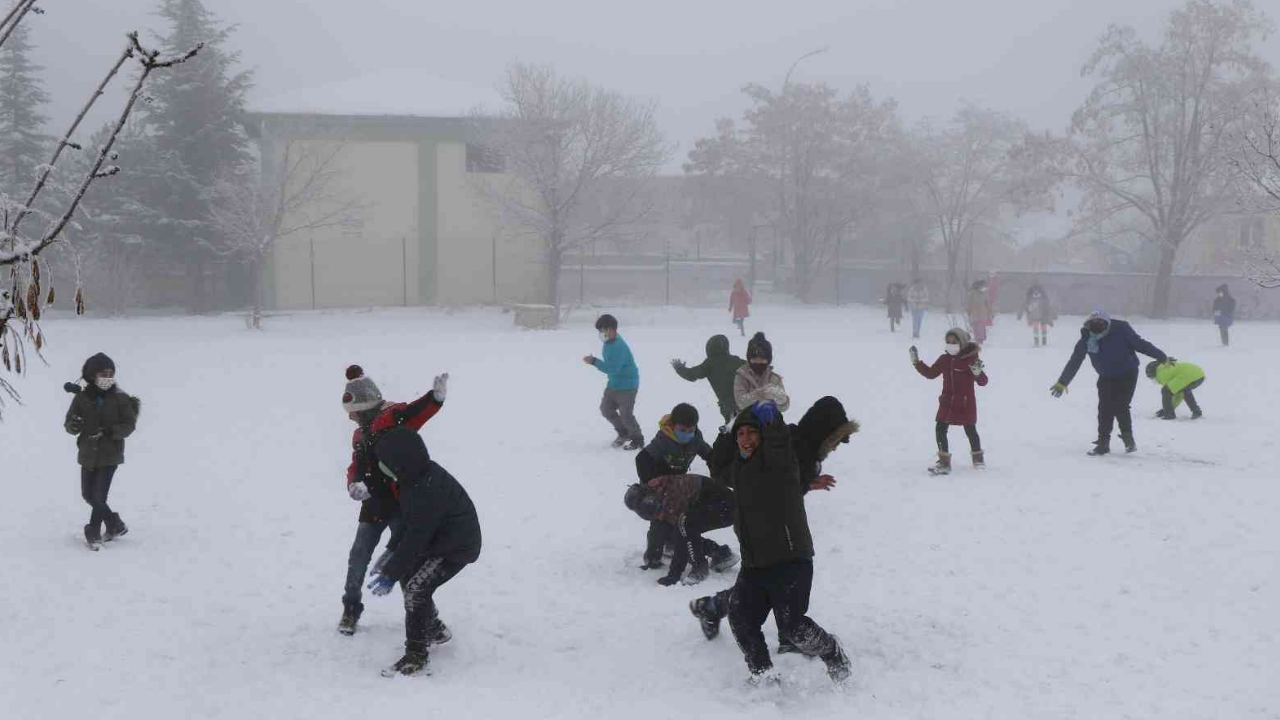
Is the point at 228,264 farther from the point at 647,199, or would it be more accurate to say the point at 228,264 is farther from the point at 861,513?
the point at 861,513

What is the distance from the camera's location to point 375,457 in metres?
6.31

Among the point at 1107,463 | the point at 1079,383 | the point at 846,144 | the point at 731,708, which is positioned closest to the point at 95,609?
the point at 731,708

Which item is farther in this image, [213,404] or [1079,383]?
[1079,383]

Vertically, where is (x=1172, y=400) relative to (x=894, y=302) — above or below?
below

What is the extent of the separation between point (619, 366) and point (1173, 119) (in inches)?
1265

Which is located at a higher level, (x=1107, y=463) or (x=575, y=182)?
(x=575, y=182)

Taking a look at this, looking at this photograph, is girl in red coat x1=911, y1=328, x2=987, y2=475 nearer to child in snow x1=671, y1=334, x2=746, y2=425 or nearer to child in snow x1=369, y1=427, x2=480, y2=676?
child in snow x1=671, y1=334, x2=746, y2=425

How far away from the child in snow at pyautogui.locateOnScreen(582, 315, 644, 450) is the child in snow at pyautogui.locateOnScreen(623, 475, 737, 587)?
4520 millimetres

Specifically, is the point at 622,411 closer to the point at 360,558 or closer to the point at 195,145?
the point at 360,558

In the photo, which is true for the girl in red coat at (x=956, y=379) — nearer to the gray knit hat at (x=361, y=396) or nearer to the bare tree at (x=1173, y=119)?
the gray knit hat at (x=361, y=396)

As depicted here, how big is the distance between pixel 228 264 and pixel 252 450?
26546 mm

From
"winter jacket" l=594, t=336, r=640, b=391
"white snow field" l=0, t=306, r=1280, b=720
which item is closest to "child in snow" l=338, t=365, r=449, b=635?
"white snow field" l=0, t=306, r=1280, b=720

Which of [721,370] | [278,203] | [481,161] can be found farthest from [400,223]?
[721,370]

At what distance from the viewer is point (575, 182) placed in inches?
1422
